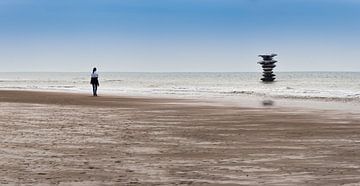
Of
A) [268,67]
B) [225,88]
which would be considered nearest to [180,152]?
[225,88]

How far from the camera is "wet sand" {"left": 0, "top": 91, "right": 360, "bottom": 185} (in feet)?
30.4

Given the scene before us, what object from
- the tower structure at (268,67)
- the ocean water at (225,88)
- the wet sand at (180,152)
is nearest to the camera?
the wet sand at (180,152)

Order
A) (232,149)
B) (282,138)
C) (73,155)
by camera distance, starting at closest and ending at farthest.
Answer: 1. (73,155)
2. (232,149)
3. (282,138)

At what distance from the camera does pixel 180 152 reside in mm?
12258

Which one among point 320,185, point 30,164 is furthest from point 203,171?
point 30,164

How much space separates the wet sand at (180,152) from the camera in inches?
365

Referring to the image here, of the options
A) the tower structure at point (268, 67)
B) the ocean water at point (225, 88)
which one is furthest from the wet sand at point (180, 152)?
the tower structure at point (268, 67)

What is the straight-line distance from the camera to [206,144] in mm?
13773

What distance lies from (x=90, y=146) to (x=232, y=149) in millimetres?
2993

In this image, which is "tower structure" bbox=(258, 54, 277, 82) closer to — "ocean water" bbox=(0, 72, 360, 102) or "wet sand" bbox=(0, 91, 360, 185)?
"ocean water" bbox=(0, 72, 360, 102)

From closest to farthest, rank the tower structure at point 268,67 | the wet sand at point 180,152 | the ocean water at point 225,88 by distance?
1. the wet sand at point 180,152
2. the ocean water at point 225,88
3. the tower structure at point 268,67

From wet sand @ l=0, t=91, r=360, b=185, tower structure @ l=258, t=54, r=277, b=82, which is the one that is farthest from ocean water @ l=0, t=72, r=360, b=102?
wet sand @ l=0, t=91, r=360, b=185

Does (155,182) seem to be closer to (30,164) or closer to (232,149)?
(30,164)

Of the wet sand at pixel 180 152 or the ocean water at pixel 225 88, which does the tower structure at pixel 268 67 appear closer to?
the ocean water at pixel 225 88
